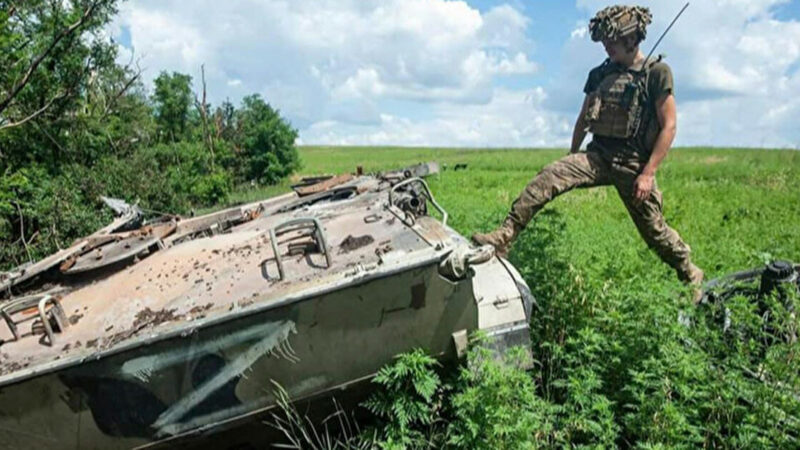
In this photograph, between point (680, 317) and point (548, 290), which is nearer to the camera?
point (680, 317)

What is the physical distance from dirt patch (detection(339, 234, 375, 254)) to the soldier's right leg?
1434 millimetres

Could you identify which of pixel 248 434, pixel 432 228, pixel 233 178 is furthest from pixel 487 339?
pixel 233 178

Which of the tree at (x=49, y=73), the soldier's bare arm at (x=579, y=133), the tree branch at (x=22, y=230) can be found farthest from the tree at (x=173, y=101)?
the soldier's bare arm at (x=579, y=133)

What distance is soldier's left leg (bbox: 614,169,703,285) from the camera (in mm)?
4828

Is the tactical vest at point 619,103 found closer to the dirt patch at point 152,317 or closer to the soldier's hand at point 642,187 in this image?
the soldier's hand at point 642,187

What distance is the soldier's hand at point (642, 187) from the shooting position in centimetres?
468

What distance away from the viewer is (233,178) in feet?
96.1

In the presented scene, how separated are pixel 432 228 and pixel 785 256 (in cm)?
460

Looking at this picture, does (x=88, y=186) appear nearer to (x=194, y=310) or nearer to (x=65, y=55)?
(x=65, y=55)

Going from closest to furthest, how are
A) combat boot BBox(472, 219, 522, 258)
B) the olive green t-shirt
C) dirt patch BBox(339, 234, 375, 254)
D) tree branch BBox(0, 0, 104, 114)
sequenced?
dirt patch BBox(339, 234, 375, 254)
the olive green t-shirt
combat boot BBox(472, 219, 522, 258)
tree branch BBox(0, 0, 104, 114)

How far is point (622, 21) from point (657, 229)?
1611 mm

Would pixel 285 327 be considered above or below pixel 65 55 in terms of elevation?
below

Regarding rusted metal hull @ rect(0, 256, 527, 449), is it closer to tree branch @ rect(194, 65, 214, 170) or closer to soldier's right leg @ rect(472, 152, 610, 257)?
soldier's right leg @ rect(472, 152, 610, 257)

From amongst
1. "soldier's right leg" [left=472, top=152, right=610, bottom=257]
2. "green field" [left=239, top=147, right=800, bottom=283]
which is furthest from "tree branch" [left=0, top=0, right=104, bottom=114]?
"soldier's right leg" [left=472, top=152, right=610, bottom=257]
